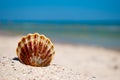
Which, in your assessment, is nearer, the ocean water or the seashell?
the seashell

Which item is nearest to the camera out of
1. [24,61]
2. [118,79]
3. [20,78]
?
[20,78]

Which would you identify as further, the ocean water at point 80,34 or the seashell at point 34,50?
the ocean water at point 80,34

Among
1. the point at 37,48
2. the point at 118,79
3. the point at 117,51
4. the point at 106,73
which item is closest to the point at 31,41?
the point at 37,48

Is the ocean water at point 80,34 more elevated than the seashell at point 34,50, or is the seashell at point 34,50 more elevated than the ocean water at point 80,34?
the seashell at point 34,50

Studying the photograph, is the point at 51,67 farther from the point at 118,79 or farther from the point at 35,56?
the point at 118,79

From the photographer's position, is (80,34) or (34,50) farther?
(80,34)

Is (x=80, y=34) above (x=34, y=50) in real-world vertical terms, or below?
below

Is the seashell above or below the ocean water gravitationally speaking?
above

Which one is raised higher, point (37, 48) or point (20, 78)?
point (37, 48)
